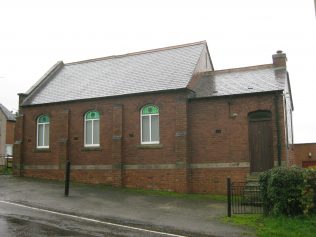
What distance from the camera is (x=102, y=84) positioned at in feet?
78.4

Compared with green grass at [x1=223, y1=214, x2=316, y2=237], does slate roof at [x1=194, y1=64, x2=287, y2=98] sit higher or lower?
higher

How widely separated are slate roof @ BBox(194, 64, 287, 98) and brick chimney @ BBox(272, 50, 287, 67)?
0.28 metres

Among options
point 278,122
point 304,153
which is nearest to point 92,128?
point 278,122

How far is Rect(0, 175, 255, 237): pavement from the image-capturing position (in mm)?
11633

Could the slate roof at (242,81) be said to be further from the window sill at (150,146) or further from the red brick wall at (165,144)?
the window sill at (150,146)

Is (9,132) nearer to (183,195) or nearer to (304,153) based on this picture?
(304,153)

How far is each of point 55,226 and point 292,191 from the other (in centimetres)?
759

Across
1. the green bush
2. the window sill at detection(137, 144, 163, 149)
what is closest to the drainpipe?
the green bush

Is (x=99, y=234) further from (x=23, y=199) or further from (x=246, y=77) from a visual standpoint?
(x=246, y=77)

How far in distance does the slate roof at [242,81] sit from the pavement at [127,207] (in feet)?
19.4

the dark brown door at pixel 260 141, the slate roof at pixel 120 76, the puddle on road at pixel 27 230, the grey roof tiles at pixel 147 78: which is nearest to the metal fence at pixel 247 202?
the dark brown door at pixel 260 141

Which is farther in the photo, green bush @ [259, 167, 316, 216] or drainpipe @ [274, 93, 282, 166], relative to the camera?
drainpipe @ [274, 93, 282, 166]

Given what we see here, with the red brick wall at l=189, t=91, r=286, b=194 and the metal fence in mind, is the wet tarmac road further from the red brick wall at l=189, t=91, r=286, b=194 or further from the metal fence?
the red brick wall at l=189, t=91, r=286, b=194

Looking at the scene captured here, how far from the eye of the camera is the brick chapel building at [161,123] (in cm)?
1892
